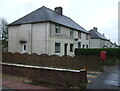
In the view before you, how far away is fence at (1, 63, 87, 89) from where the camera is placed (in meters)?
6.83

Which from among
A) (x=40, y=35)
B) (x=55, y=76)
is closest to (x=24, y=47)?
(x=40, y=35)

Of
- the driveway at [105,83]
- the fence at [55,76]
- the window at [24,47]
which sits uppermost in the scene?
the window at [24,47]

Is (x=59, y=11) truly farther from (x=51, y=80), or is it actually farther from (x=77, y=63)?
(x=51, y=80)

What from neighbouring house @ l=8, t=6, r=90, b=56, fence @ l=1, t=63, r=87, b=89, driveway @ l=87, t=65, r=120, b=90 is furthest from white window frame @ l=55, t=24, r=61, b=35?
driveway @ l=87, t=65, r=120, b=90

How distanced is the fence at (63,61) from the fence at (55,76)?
3747 mm

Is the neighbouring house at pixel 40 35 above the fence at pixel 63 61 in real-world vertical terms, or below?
above

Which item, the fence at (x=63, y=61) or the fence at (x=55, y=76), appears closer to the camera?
the fence at (x=55, y=76)

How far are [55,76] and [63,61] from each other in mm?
4404

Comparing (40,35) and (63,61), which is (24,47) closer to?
(40,35)

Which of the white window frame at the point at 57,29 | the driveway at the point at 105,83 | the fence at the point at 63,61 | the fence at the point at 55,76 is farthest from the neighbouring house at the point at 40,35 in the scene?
the driveway at the point at 105,83

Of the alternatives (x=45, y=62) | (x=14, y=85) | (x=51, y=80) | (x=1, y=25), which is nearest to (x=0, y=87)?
(x=14, y=85)

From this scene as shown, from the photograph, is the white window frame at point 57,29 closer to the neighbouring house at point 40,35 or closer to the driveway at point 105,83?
the neighbouring house at point 40,35

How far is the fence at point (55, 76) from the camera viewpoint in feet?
22.4

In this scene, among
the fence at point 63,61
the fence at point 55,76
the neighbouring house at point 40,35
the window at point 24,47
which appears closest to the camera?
the fence at point 55,76
